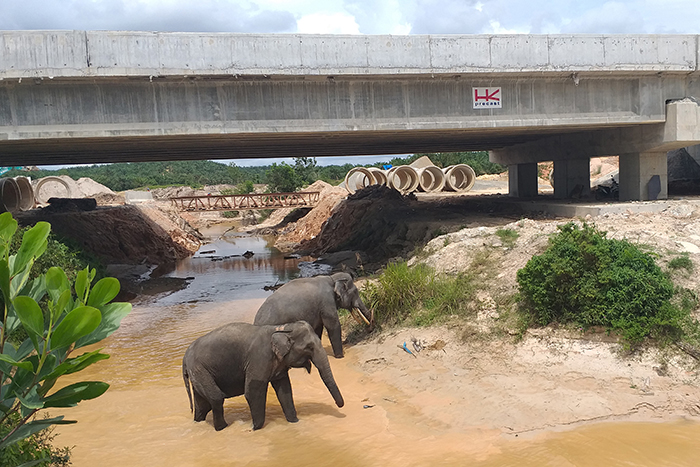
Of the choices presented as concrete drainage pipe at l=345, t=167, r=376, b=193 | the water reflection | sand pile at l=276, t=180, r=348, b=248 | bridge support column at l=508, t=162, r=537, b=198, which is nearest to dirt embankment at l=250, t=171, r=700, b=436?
the water reflection

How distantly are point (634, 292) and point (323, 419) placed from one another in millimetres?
5617

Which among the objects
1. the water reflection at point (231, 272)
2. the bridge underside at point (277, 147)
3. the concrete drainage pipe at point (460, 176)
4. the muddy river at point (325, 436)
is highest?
the bridge underside at point (277, 147)

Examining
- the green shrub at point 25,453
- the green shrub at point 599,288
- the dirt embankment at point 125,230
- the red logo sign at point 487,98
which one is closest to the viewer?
the green shrub at point 25,453

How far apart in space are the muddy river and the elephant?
477mm

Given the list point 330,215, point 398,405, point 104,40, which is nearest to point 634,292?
point 398,405

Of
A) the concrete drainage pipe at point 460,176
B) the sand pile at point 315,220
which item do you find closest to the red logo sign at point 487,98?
the sand pile at point 315,220

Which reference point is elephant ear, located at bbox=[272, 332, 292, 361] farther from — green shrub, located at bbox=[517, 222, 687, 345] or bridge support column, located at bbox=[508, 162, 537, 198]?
bridge support column, located at bbox=[508, 162, 537, 198]

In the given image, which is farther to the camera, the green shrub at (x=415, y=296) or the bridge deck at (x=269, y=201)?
the bridge deck at (x=269, y=201)

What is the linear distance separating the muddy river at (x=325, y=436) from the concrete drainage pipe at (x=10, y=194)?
2257cm

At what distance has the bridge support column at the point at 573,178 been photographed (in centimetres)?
2256

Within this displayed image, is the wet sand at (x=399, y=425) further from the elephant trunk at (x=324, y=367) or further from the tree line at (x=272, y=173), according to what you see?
the tree line at (x=272, y=173)

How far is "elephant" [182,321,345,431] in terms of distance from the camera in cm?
789

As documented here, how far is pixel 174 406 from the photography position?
9445mm

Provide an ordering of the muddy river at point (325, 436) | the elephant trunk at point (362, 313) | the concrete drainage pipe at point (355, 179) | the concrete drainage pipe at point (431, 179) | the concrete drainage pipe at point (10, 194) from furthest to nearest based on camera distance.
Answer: the concrete drainage pipe at point (355, 179) < the concrete drainage pipe at point (431, 179) < the concrete drainage pipe at point (10, 194) < the elephant trunk at point (362, 313) < the muddy river at point (325, 436)
